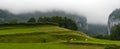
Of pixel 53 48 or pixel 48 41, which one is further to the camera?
pixel 48 41

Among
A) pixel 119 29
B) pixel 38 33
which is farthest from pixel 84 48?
pixel 119 29

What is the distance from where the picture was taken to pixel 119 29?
383 feet

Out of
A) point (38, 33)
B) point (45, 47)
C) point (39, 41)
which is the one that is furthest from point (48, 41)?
point (45, 47)

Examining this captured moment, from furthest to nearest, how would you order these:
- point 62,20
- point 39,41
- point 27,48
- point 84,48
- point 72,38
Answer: point 62,20 < point 72,38 < point 39,41 < point 84,48 < point 27,48

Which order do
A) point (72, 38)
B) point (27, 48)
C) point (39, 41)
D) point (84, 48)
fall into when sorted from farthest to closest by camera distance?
point (72, 38) < point (39, 41) < point (84, 48) < point (27, 48)

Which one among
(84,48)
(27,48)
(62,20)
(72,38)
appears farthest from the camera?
(62,20)

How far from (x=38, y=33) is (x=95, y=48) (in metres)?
20.5

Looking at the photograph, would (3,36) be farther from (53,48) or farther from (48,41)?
(53,48)

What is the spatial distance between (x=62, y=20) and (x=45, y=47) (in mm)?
77306

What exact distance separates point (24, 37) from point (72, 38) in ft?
37.7

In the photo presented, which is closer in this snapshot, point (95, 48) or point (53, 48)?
point (53, 48)

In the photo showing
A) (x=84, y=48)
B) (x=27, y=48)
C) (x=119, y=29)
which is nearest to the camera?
(x=27, y=48)

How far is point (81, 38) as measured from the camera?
74.2 m

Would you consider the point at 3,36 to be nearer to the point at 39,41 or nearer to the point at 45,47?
the point at 39,41
